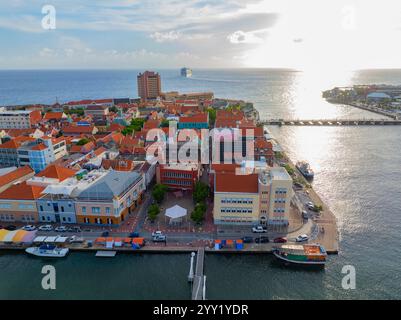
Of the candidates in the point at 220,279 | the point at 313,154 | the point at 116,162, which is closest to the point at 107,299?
the point at 220,279

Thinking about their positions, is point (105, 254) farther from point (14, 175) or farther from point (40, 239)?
point (14, 175)

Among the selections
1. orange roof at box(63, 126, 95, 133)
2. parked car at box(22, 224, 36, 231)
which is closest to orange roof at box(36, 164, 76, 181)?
parked car at box(22, 224, 36, 231)

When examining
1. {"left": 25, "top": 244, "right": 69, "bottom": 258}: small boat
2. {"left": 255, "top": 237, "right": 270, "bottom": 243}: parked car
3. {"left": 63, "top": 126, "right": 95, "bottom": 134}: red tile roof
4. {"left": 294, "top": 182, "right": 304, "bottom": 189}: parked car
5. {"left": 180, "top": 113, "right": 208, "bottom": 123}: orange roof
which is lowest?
{"left": 25, "top": 244, "right": 69, "bottom": 258}: small boat

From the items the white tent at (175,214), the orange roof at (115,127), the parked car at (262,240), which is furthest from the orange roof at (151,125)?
the parked car at (262,240)

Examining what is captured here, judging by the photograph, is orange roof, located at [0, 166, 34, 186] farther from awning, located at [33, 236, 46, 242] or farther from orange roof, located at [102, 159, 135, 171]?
awning, located at [33, 236, 46, 242]

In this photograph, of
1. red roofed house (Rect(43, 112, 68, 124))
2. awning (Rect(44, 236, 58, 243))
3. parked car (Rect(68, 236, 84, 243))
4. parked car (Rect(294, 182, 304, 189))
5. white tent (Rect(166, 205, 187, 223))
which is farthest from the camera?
red roofed house (Rect(43, 112, 68, 124))

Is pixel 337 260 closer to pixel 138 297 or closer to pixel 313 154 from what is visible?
pixel 138 297
